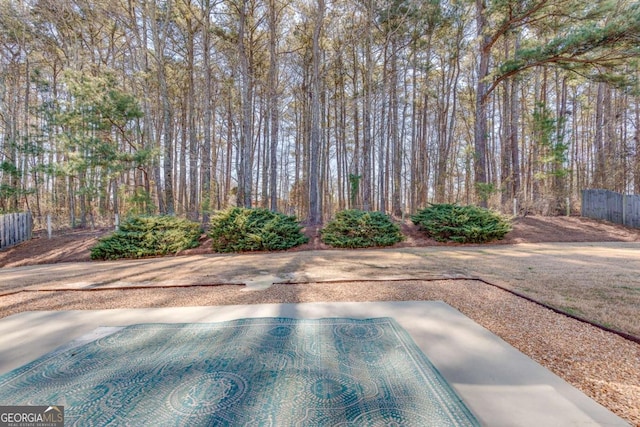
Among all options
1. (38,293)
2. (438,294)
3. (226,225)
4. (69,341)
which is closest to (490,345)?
(438,294)

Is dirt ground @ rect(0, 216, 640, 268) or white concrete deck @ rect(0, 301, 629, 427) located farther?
dirt ground @ rect(0, 216, 640, 268)

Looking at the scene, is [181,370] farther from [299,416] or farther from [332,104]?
[332,104]

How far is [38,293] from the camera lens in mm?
3014

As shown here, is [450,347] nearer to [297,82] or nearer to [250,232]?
[250,232]

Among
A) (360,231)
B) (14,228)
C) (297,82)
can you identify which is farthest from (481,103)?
(14,228)

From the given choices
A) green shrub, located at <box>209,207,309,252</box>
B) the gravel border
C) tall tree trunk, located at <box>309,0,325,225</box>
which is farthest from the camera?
tall tree trunk, located at <box>309,0,325,225</box>

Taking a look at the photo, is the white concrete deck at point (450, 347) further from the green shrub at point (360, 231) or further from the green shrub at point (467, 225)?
the green shrub at point (467, 225)

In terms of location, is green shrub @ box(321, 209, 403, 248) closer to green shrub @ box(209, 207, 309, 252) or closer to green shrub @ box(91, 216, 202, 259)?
green shrub @ box(209, 207, 309, 252)

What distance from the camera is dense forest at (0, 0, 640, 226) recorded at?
25.3 feet

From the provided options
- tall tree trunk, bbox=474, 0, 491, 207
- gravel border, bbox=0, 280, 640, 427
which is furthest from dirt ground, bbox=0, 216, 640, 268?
gravel border, bbox=0, 280, 640, 427

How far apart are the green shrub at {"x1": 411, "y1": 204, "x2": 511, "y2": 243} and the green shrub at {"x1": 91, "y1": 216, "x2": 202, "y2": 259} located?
6.83 metres

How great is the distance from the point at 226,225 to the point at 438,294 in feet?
18.2

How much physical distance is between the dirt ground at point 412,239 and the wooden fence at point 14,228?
25 cm

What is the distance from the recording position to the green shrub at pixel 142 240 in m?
6.39
